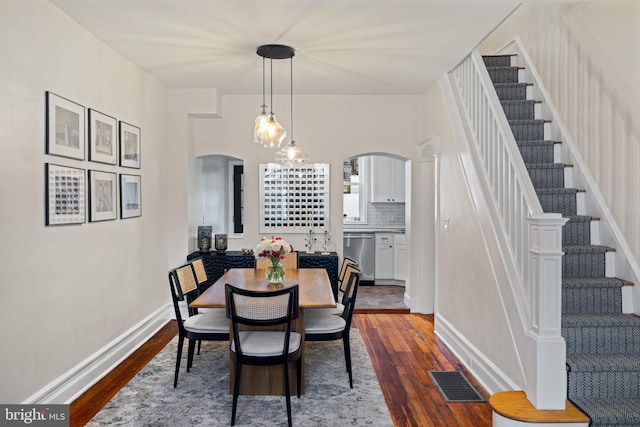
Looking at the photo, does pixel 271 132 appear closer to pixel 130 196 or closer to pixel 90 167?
pixel 90 167

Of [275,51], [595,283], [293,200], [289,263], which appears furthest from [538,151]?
[293,200]

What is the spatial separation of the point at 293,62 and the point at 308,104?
1556 millimetres

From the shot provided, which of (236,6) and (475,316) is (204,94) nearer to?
(236,6)

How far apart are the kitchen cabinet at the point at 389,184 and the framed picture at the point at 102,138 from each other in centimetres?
493

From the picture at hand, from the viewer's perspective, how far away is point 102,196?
407 cm

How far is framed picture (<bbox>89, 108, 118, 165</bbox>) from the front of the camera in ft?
12.8

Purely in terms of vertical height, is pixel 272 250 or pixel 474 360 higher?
pixel 272 250

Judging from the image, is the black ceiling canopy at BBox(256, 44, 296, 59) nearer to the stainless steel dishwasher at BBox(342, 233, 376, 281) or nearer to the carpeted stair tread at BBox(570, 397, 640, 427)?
the carpeted stair tread at BBox(570, 397, 640, 427)

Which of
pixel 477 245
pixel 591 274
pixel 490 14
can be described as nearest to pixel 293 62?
pixel 490 14

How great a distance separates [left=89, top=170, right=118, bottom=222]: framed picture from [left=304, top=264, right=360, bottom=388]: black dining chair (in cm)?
192

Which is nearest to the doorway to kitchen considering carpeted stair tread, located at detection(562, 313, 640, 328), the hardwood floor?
the hardwood floor

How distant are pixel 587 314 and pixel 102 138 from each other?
400 centimetres

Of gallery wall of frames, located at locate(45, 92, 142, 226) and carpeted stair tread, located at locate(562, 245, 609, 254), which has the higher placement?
gallery wall of frames, located at locate(45, 92, 142, 226)

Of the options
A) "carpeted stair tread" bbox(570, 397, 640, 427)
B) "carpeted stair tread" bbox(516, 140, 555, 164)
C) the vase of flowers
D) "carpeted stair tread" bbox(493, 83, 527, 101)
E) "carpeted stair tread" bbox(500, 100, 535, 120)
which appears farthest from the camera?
"carpeted stair tread" bbox(493, 83, 527, 101)
